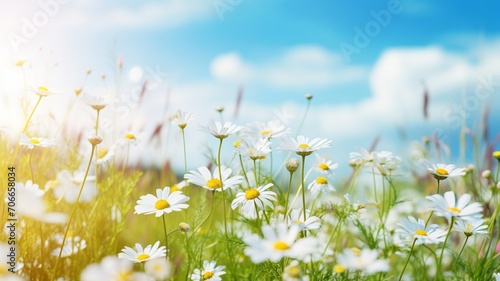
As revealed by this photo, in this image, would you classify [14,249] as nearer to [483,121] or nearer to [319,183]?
[319,183]

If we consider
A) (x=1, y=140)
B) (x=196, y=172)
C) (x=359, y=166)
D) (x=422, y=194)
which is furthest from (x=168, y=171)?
(x=422, y=194)

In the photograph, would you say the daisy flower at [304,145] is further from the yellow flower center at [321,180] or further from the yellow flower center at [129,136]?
the yellow flower center at [129,136]

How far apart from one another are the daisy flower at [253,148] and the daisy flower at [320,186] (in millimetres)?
188

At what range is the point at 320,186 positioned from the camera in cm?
140

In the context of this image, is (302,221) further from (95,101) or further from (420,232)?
(95,101)

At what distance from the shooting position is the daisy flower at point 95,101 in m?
1.33

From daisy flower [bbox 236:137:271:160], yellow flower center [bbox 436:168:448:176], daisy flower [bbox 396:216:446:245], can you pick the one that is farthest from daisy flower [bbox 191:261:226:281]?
yellow flower center [bbox 436:168:448:176]

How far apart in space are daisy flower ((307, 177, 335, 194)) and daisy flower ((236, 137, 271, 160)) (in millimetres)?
188

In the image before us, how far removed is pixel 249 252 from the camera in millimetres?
820

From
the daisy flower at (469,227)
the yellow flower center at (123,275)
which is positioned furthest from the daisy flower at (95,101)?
the daisy flower at (469,227)

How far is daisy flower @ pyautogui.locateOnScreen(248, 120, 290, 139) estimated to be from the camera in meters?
1.45

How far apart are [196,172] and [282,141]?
0.20 m

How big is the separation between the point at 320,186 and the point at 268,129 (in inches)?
8.1

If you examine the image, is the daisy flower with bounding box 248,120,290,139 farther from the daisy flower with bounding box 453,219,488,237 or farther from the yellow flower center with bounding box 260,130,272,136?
the daisy flower with bounding box 453,219,488,237
